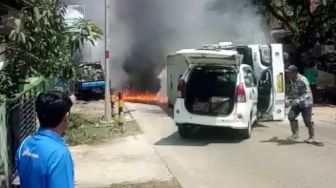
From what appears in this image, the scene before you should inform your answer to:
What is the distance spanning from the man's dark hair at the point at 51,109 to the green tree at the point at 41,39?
6.41 ft

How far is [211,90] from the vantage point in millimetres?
12562

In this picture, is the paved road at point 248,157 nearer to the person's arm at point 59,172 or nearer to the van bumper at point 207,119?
the van bumper at point 207,119

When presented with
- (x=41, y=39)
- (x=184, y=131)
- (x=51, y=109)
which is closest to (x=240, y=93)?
(x=184, y=131)

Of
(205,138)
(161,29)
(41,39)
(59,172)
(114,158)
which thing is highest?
(161,29)

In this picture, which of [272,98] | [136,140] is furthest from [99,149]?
[272,98]

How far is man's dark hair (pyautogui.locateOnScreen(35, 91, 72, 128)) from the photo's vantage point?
3211 mm

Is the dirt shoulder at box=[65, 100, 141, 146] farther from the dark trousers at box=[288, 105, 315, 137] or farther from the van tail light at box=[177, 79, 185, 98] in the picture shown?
the dark trousers at box=[288, 105, 315, 137]

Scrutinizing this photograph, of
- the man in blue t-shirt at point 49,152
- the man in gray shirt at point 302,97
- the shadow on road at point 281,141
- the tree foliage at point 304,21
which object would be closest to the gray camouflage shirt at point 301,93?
the man in gray shirt at point 302,97

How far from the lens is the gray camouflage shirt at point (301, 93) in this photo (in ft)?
38.4

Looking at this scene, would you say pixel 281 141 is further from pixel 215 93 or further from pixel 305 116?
pixel 215 93

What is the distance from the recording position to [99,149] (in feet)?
38.3

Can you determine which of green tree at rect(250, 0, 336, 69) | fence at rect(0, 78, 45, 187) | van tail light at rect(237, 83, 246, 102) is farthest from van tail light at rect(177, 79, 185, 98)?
green tree at rect(250, 0, 336, 69)

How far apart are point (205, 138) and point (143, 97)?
14537 mm

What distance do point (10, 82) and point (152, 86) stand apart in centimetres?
2544
